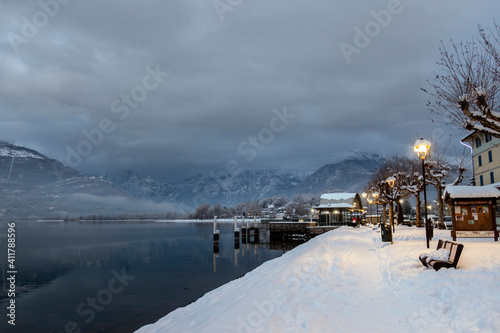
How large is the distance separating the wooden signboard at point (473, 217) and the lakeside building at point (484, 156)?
78.9 ft

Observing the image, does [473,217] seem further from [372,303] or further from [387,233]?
[372,303]

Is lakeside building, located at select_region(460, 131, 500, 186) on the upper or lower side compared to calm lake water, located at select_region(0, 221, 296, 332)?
upper

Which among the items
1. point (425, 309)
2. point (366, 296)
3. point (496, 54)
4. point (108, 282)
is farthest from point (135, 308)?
point (496, 54)

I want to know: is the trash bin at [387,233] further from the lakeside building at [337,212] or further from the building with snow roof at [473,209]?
the lakeside building at [337,212]

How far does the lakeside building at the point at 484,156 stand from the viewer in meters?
42.1

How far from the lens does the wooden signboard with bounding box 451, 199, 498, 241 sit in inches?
837

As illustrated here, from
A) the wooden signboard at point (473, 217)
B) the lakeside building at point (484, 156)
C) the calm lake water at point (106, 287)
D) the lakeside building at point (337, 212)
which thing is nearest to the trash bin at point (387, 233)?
the wooden signboard at point (473, 217)

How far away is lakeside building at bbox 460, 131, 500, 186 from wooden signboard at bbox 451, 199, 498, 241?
78.9 feet

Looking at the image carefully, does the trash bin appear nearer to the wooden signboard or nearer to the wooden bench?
the wooden signboard

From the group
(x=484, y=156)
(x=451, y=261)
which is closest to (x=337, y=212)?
(x=484, y=156)

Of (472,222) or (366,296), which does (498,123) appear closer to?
(366,296)

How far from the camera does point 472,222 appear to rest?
2181 centimetres

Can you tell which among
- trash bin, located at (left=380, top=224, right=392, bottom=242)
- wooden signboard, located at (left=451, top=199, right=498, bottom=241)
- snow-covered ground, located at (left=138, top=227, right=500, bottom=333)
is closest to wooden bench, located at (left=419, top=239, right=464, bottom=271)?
snow-covered ground, located at (left=138, top=227, right=500, bottom=333)

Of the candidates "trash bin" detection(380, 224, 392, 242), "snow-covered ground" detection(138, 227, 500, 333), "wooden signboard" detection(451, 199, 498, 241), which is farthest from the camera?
"trash bin" detection(380, 224, 392, 242)
